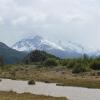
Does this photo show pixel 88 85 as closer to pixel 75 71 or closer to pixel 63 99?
pixel 63 99

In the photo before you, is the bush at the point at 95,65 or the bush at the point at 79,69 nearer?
the bush at the point at 79,69

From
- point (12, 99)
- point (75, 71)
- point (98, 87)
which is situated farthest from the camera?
point (75, 71)

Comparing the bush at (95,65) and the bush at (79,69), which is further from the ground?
the bush at (95,65)

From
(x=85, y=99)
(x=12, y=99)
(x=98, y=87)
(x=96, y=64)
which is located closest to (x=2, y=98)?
(x=12, y=99)

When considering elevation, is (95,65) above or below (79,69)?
above

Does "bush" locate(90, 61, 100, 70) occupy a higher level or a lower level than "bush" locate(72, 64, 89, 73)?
higher

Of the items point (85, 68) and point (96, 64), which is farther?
point (96, 64)

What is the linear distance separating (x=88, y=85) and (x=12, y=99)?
45052 mm

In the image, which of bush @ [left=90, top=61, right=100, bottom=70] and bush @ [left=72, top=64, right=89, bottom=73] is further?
bush @ [left=90, top=61, right=100, bottom=70]

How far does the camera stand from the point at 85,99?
7306cm

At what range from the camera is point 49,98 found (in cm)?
6906

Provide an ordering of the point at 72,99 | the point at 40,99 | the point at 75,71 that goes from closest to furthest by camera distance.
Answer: the point at 40,99 < the point at 72,99 < the point at 75,71

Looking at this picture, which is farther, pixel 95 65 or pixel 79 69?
pixel 95 65

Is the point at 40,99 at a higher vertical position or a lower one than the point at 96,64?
lower
